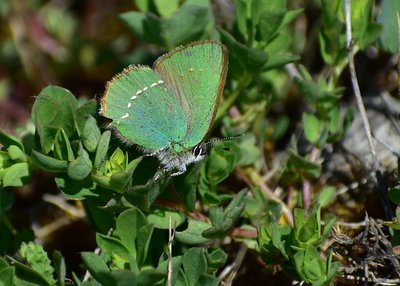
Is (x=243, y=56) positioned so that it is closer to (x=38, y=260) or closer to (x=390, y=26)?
(x=390, y=26)

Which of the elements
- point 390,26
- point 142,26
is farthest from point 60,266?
point 390,26

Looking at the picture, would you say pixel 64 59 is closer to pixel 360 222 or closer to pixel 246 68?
pixel 246 68

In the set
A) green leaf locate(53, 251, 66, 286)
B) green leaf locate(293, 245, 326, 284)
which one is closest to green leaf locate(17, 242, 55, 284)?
green leaf locate(53, 251, 66, 286)

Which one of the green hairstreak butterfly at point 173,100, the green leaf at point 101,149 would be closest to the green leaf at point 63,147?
the green leaf at point 101,149

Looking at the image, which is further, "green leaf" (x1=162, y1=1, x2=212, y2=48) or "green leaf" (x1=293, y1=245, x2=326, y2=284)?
"green leaf" (x1=162, y1=1, x2=212, y2=48)

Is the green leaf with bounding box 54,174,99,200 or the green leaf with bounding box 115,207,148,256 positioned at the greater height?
the green leaf with bounding box 54,174,99,200

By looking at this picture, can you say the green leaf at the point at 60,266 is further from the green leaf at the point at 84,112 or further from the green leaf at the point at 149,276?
the green leaf at the point at 84,112

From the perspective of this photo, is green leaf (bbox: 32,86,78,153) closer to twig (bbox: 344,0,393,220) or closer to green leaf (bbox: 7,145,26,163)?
green leaf (bbox: 7,145,26,163)
